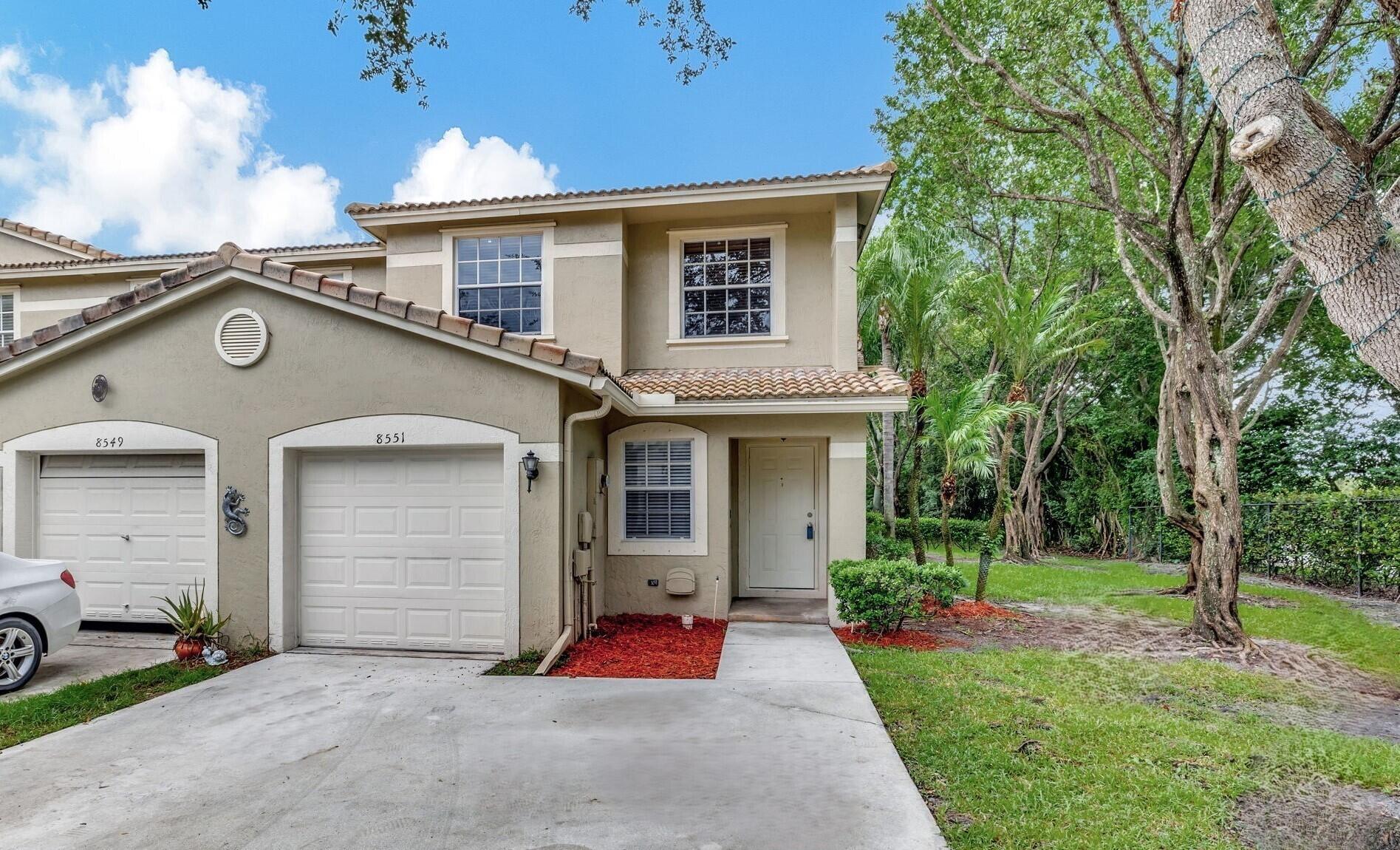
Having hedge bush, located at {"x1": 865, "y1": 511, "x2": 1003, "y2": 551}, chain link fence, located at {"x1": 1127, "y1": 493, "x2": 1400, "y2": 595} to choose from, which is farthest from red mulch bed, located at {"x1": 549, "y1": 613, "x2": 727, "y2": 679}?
hedge bush, located at {"x1": 865, "y1": 511, "x2": 1003, "y2": 551}

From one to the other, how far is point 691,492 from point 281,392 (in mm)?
4969

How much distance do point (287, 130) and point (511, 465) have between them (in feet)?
75.1

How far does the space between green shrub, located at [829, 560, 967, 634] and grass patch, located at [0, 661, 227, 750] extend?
6.68m

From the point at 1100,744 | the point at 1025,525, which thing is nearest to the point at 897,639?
the point at 1100,744

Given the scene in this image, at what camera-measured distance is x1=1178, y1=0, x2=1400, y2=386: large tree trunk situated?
3010 millimetres

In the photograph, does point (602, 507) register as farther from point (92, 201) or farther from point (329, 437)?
point (92, 201)

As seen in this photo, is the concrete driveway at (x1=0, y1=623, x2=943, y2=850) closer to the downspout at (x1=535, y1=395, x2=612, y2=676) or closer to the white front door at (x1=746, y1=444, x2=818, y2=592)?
the downspout at (x1=535, y1=395, x2=612, y2=676)

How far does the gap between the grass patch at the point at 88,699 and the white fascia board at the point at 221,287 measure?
3641 millimetres

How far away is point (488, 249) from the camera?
10.1m

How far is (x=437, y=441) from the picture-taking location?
6.88 m

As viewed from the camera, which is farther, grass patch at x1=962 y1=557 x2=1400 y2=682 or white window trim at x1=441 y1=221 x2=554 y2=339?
Answer: white window trim at x1=441 y1=221 x2=554 y2=339

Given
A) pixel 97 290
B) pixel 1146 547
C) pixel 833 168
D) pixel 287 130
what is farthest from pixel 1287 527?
→ pixel 287 130

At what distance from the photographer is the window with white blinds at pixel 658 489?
9.06 meters

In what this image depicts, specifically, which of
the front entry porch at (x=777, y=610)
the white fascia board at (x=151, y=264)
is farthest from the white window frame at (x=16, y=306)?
the front entry porch at (x=777, y=610)
